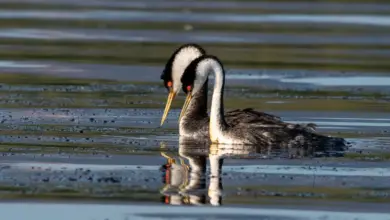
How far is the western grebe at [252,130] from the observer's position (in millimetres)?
17812

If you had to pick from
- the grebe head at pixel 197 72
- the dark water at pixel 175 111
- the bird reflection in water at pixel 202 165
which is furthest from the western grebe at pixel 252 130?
the dark water at pixel 175 111

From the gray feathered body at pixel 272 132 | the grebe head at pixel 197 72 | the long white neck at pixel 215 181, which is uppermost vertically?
the grebe head at pixel 197 72

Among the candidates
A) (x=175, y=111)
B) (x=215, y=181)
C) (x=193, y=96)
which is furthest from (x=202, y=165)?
(x=175, y=111)

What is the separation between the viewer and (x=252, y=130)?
59.2ft

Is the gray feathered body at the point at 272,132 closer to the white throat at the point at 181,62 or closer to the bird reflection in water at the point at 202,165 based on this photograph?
the bird reflection in water at the point at 202,165

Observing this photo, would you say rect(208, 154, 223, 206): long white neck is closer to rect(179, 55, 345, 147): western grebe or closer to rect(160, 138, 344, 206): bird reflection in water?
rect(160, 138, 344, 206): bird reflection in water

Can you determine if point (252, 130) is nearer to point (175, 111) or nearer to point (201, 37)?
point (175, 111)

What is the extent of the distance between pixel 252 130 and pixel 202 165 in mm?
1837

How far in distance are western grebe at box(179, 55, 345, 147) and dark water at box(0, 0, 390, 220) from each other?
250mm

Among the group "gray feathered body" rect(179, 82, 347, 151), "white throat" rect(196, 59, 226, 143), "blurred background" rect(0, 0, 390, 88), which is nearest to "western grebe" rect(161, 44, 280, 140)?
"gray feathered body" rect(179, 82, 347, 151)

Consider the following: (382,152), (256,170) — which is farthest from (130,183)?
(382,152)

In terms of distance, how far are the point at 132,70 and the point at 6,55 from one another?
3.51 m

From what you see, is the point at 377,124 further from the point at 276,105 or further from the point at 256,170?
the point at 256,170

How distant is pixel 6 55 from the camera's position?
93.4ft
